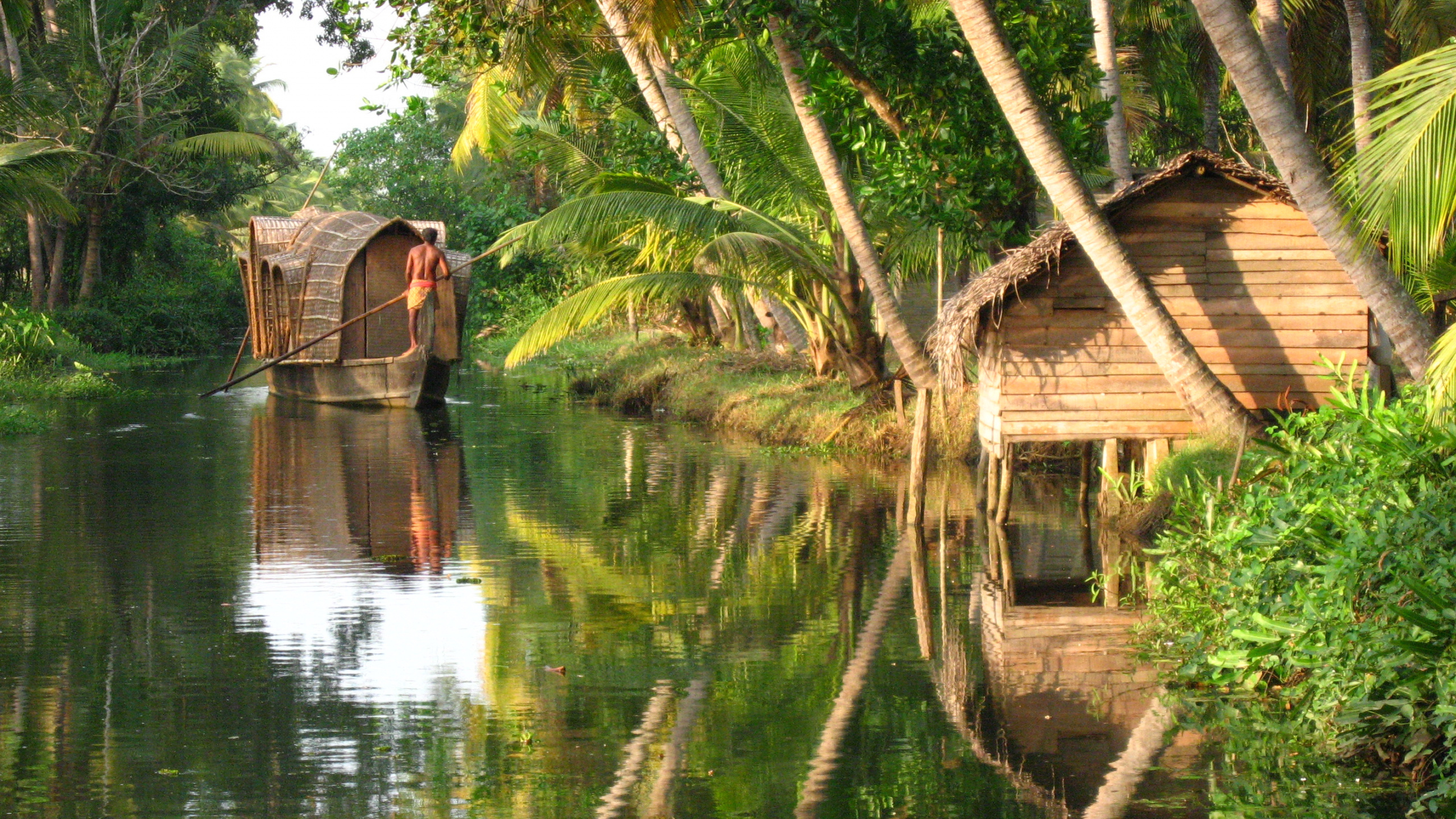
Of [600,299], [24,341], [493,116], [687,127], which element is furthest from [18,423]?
[687,127]

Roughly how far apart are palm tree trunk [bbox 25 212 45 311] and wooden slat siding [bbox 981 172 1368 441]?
2608cm

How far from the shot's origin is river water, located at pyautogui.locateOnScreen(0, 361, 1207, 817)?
621 centimetres

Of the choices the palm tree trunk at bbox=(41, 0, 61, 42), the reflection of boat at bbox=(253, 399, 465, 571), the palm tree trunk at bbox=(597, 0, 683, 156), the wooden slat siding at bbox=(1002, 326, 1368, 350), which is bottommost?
the reflection of boat at bbox=(253, 399, 465, 571)

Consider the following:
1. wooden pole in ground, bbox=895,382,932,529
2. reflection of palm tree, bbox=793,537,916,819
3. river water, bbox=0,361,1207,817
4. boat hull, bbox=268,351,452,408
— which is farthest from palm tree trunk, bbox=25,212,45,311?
reflection of palm tree, bbox=793,537,916,819

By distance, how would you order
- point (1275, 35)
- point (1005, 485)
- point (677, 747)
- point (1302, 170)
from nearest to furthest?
point (677, 747)
point (1302, 170)
point (1005, 485)
point (1275, 35)

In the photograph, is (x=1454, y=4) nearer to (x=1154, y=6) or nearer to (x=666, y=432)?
(x=1154, y=6)

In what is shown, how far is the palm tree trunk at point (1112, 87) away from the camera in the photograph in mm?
14695

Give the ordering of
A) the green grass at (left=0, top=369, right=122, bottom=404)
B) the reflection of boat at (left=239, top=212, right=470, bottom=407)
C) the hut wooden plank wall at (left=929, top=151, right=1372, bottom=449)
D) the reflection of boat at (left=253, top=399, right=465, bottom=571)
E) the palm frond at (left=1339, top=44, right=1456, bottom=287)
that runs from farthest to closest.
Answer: the green grass at (left=0, top=369, right=122, bottom=404) < the reflection of boat at (left=239, top=212, right=470, bottom=407) < the hut wooden plank wall at (left=929, top=151, right=1372, bottom=449) < the reflection of boat at (left=253, top=399, right=465, bottom=571) < the palm frond at (left=1339, top=44, right=1456, bottom=287)

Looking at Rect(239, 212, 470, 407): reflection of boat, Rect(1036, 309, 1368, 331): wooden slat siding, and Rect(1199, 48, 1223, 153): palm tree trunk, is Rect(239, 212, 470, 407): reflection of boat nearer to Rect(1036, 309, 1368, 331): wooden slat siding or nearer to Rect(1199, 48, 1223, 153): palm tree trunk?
Rect(1199, 48, 1223, 153): palm tree trunk

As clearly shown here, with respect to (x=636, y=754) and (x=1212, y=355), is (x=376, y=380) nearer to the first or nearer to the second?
(x=1212, y=355)

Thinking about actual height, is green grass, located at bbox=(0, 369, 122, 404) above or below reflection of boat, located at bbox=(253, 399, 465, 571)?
above

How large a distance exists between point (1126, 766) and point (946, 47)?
8648 millimetres

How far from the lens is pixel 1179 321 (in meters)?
12.2

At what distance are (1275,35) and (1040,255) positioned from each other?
10.2 ft
